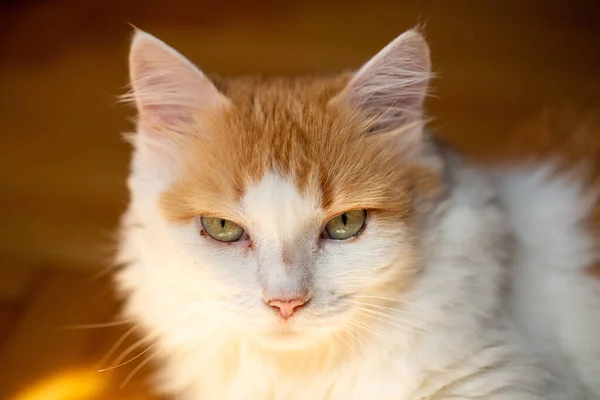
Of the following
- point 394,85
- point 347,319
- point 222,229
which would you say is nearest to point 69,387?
point 222,229

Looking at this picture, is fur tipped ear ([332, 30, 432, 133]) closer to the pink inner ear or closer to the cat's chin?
the pink inner ear

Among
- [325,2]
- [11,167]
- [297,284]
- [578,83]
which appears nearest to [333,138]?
[297,284]

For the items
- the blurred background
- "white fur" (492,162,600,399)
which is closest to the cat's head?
"white fur" (492,162,600,399)

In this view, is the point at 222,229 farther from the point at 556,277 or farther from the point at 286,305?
the point at 556,277

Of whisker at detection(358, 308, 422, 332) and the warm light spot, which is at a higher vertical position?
whisker at detection(358, 308, 422, 332)

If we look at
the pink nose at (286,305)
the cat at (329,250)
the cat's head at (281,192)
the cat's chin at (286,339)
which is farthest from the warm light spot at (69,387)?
the pink nose at (286,305)

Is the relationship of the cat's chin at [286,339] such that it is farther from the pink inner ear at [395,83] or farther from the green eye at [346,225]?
the pink inner ear at [395,83]
